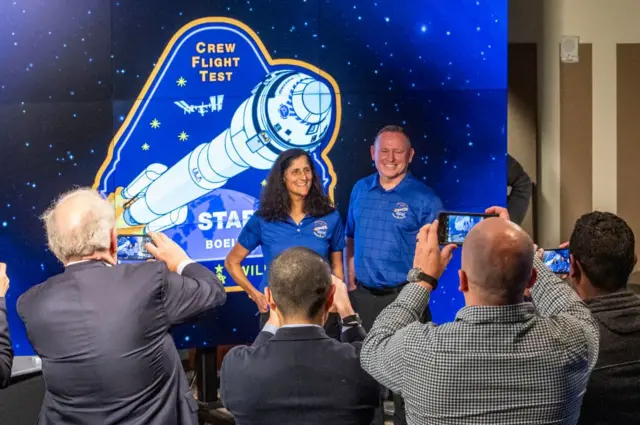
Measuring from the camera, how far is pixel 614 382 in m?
2.13

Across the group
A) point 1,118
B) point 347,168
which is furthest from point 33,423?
point 347,168

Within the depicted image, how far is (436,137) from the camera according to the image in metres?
4.37

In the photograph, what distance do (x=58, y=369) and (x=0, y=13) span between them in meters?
2.63

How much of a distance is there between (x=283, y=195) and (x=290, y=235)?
229 millimetres

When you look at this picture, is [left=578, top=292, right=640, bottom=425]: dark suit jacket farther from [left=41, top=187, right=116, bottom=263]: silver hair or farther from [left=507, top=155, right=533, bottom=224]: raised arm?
[left=507, top=155, right=533, bottom=224]: raised arm

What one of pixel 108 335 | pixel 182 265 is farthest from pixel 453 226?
pixel 108 335

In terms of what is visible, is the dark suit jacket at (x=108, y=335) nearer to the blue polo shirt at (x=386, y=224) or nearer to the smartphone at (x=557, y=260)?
the smartphone at (x=557, y=260)

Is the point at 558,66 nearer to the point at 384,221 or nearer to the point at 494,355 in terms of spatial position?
the point at 384,221

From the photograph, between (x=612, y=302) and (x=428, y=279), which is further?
(x=612, y=302)

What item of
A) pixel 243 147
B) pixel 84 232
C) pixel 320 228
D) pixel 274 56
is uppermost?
pixel 274 56

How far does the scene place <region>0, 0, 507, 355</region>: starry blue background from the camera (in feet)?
13.4

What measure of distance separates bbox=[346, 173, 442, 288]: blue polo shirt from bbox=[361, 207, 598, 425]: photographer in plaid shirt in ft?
7.80

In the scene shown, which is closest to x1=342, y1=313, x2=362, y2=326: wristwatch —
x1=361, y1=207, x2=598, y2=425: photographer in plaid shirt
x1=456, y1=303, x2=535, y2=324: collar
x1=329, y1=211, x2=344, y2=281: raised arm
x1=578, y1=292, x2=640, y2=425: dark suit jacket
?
x1=361, y1=207, x2=598, y2=425: photographer in plaid shirt

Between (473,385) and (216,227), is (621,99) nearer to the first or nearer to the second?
(216,227)
